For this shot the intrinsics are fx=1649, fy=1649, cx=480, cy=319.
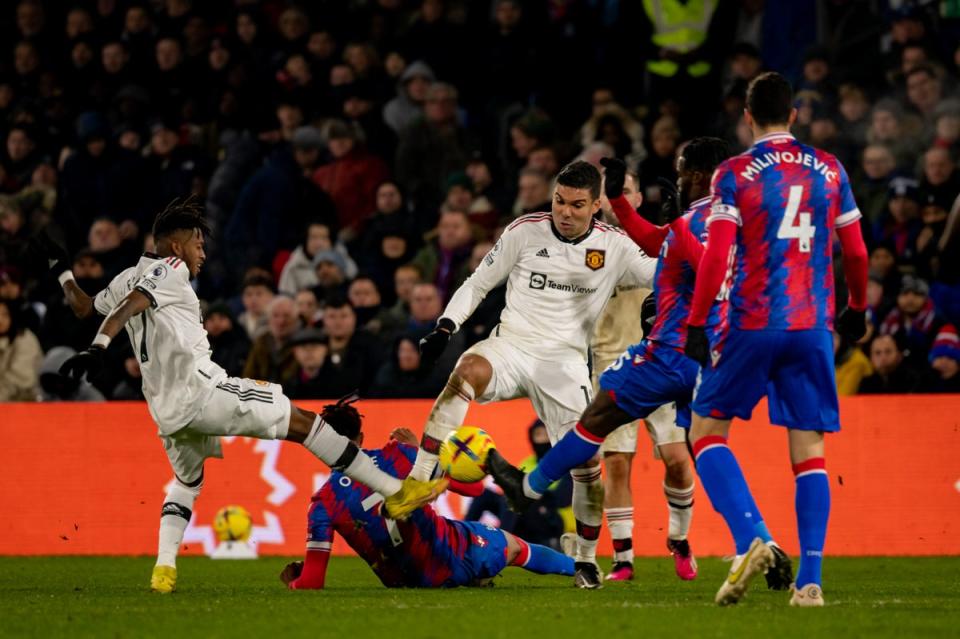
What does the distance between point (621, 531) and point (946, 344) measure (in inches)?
147

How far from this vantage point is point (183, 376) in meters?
9.03

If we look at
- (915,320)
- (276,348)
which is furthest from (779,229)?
(276,348)

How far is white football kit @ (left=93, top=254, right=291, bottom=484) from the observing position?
9.02m

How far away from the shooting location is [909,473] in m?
12.2

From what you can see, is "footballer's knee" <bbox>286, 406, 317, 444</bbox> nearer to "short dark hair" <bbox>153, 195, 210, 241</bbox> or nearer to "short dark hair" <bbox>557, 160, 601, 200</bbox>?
"short dark hair" <bbox>153, 195, 210, 241</bbox>

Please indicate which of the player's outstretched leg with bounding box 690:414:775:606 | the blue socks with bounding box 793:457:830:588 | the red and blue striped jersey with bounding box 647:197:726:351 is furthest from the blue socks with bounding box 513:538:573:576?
the blue socks with bounding box 793:457:830:588

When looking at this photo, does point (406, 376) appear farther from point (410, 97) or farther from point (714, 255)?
point (714, 255)

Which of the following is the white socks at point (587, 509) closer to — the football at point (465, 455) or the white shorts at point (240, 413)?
the football at point (465, 455)

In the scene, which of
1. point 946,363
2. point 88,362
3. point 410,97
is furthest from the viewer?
point 410,97

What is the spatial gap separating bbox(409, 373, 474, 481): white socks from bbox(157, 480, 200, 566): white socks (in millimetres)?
1342

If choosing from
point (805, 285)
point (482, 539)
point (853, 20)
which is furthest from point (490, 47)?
point (805, 285)

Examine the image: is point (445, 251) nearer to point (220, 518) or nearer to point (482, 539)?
point (220, 518)

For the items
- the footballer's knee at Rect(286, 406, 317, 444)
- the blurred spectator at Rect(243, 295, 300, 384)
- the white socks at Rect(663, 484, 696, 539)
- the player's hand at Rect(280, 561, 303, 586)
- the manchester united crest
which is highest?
the manchester united crest

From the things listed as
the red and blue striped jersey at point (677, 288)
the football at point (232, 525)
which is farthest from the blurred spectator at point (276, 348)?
the red and blue striped jersey at point (677, 288)
